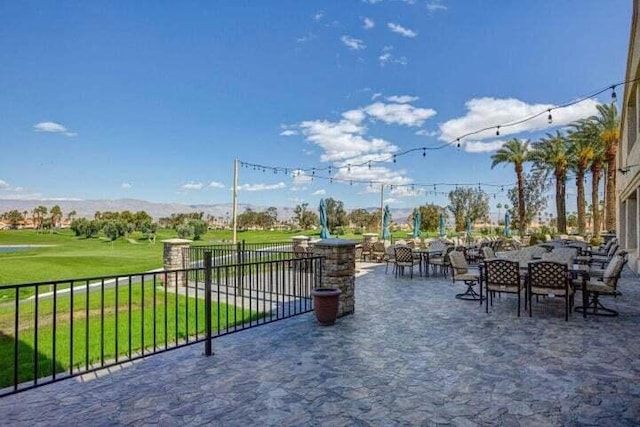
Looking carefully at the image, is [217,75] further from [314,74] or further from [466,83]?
[466,83]

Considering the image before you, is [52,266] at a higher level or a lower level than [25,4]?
lower

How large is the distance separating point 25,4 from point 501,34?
14356 mm

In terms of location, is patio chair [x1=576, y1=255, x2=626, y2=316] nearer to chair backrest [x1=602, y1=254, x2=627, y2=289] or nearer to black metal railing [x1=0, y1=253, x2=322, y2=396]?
chair backrest [x1=602, y1=254, x2=627, y2=289]

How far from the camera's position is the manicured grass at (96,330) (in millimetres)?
4039

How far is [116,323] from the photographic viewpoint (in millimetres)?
3539

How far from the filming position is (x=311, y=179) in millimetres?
20438

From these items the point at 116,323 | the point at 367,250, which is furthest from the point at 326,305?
the point at 367,250

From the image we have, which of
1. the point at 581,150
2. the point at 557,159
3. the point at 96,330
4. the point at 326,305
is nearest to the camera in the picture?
Result: the point at 326,305

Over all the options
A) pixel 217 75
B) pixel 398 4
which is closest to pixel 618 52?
pixel 398 4

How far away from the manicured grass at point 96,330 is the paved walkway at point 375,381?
1.20 feet

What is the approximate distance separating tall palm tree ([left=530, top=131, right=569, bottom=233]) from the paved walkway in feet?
66.2

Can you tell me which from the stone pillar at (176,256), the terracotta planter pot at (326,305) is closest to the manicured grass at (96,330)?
the stone pillar at (176,256)

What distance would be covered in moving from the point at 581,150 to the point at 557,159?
1.47 meters

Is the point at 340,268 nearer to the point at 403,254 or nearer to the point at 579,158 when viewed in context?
the point at 403,254
